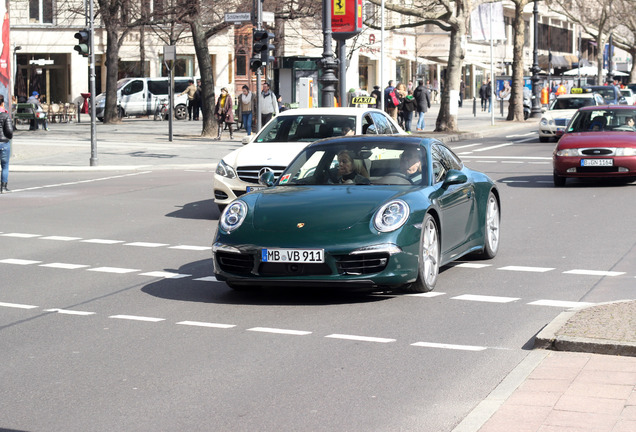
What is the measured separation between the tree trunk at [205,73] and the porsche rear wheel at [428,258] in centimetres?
2759

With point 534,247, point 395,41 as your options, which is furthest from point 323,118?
point 395,41

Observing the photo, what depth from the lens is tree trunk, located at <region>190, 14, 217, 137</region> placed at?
3666cm

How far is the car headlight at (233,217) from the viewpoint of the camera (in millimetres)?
9461

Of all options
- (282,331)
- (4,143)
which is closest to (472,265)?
(282,331)

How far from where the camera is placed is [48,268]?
37.6 feet

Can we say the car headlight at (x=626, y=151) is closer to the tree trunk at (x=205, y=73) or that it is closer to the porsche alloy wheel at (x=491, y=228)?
the porsche alloy wheel at (x=491, y=228)

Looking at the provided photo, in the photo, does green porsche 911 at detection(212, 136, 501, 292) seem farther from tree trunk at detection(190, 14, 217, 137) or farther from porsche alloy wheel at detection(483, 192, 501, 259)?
tree trunk at detection(190, 14, 217, 137)

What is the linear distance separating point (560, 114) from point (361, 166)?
2714cm

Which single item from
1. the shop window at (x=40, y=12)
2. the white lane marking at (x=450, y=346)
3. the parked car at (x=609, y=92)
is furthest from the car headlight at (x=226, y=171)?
the shop window at (x=40, y=12)

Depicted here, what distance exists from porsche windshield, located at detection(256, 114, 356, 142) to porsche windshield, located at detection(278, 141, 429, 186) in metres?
6.19

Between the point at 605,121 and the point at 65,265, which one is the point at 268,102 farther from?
the point at 65,265

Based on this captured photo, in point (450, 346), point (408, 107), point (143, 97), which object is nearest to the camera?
point (450, 346)

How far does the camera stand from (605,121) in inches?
853

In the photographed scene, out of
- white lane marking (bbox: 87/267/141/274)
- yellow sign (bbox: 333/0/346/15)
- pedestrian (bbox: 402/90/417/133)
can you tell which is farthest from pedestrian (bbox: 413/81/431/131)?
white lane marking (bbox: 87/267/141/274)
